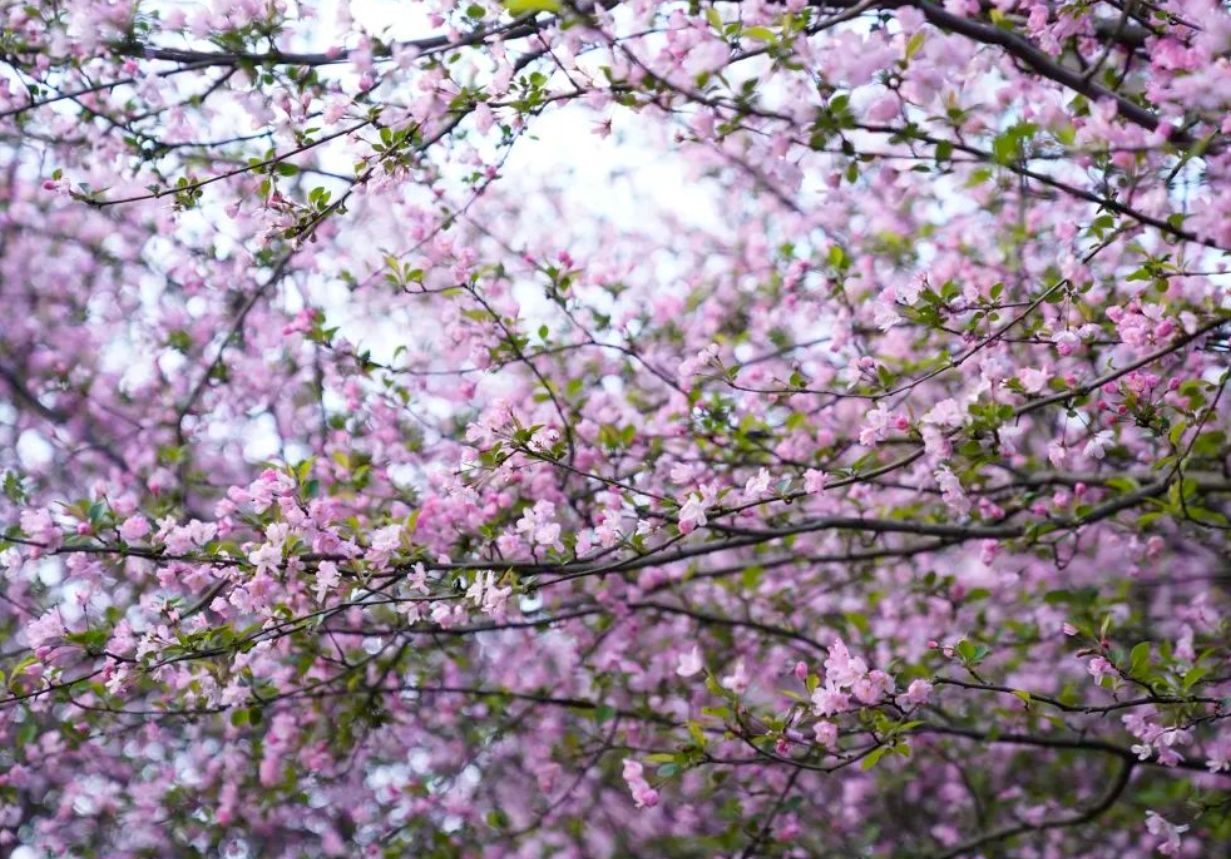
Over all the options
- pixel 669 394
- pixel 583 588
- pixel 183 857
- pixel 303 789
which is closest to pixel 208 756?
pixel 183 857

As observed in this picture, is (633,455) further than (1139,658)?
Yes

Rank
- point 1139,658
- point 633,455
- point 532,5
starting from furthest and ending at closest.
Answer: point 633,455 → point 1139,658 → point 532,5

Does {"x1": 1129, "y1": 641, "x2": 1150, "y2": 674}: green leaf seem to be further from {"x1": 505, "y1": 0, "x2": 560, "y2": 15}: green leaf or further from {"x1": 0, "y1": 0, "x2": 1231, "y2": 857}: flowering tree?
{"x1": 505, "y1": 0, "x2": 560, "y2": 15}: green leaf

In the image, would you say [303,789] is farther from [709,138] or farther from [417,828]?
[709,138]

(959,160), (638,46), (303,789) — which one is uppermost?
(638,46)

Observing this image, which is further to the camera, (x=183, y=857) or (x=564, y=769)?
(x=564, y=769)

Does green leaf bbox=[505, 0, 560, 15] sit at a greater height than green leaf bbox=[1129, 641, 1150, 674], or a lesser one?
greater

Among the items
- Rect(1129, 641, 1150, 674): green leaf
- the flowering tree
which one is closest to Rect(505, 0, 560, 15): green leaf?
the flowering tree

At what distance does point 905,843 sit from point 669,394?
9.47 feet

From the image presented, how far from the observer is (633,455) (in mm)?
4449

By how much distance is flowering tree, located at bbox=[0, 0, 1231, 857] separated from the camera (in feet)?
9.29

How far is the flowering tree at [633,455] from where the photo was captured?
9.29 ft

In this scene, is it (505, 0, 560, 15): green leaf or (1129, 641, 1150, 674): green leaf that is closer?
(505, 0, 560, 15): green leaf

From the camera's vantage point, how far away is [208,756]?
5.65 meters
